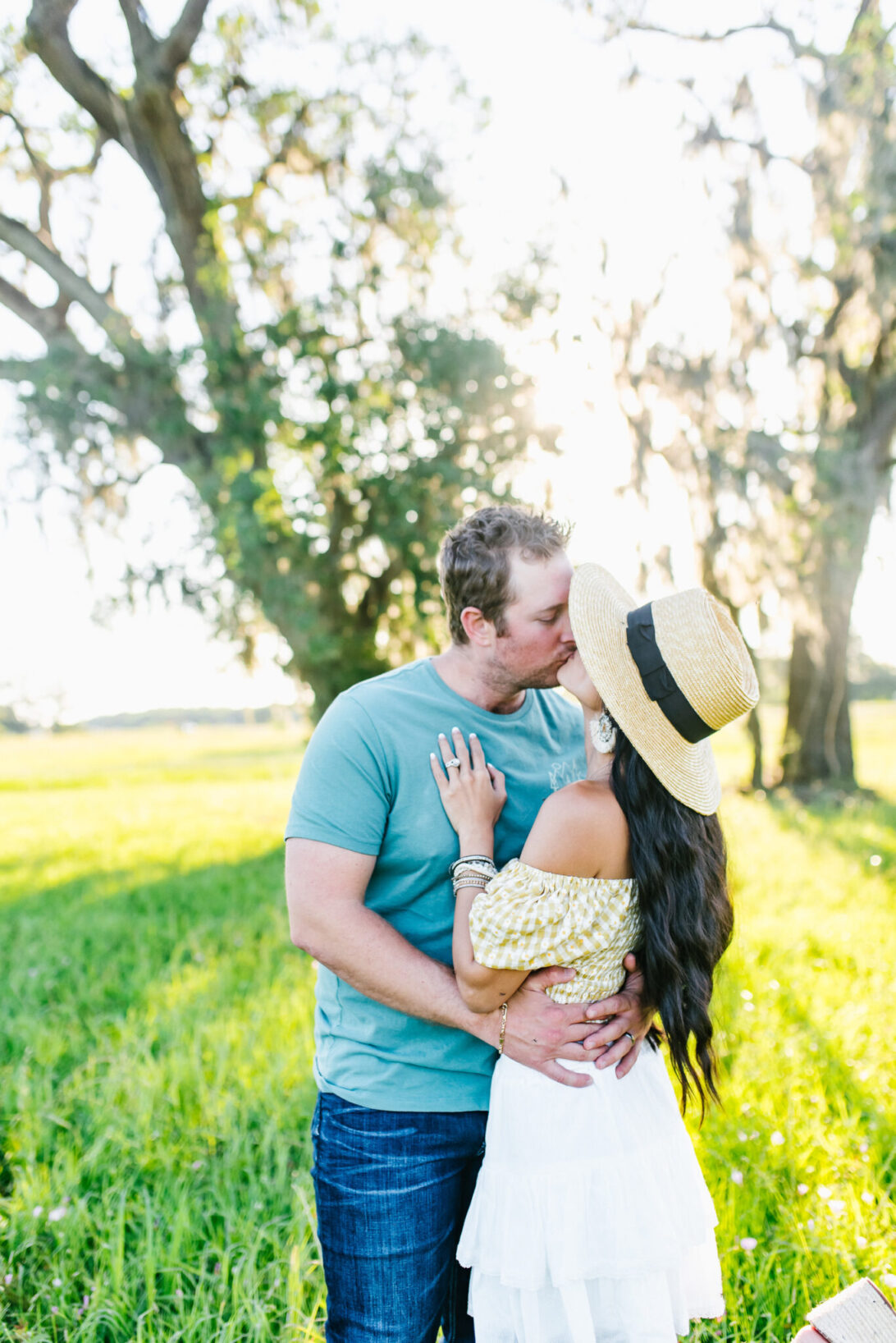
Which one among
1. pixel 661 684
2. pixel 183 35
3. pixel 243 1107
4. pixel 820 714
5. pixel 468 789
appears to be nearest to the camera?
pixel 661 684

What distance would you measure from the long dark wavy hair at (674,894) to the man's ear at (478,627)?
0.46 metres

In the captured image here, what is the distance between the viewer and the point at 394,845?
2305 mm

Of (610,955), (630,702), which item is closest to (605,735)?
(630,702)

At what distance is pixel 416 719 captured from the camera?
7.75 ft

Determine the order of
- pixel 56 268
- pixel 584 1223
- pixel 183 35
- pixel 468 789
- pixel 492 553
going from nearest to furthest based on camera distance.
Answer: pixel 584 1223 < pixel 468 789 < pixel 492 553 < pixel 183 35 < pixel 56 268

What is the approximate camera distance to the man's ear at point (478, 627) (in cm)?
244

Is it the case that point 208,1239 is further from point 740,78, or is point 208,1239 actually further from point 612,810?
point 740,78

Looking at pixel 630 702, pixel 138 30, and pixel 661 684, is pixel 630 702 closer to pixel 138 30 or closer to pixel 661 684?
pixel 661 684

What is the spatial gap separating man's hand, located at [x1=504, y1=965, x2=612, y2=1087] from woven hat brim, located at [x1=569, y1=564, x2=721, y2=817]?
0.54 meters

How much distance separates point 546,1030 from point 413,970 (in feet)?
1.14

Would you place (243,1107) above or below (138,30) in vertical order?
below

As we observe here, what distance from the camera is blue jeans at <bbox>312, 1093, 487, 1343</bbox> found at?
2152 millimetres

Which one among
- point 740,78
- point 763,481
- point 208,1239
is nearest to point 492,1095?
point 208,1239

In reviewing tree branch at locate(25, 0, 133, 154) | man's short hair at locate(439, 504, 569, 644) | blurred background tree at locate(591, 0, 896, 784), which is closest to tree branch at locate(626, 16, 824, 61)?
A: blurred background tree at locate(591, 0, 896, 784)
